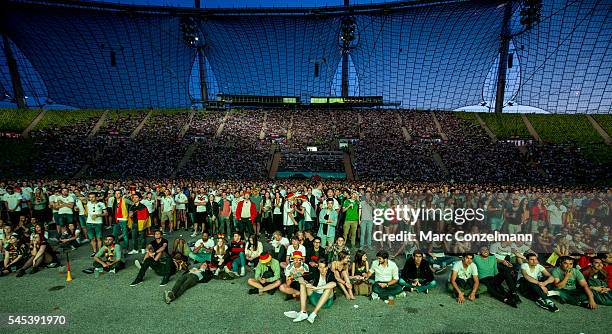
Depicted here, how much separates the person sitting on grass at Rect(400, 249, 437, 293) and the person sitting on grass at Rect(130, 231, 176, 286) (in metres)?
5.35

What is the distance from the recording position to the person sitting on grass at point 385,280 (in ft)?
20.4

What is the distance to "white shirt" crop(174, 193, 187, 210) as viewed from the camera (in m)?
10.9

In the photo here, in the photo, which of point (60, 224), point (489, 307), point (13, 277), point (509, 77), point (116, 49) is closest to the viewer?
point (489, 307)

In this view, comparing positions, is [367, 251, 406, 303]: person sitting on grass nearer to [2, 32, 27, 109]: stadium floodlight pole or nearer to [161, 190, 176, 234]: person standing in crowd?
[161, 190, 176, 234]: person standing in crowd

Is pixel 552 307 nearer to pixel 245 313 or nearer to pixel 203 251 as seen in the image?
pixel 245 313

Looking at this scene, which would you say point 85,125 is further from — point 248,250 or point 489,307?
point 489,307

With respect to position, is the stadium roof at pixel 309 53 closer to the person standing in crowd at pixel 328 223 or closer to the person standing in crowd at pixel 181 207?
the person standing in crowd at pixel 181 207

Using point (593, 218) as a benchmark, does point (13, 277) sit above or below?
below

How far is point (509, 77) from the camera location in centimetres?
5203

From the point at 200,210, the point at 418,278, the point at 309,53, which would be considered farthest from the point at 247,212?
the point at 309,53

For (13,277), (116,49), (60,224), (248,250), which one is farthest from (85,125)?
(248,250)

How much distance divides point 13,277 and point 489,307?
10.8m

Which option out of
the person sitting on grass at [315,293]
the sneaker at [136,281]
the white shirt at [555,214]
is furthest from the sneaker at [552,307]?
the sneaker at [136,281]

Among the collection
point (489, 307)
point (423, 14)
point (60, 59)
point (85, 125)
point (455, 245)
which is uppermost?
point (423, 14)
